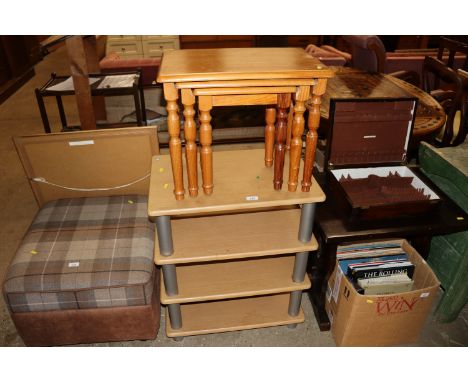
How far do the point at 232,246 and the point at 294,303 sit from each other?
0.70 meters

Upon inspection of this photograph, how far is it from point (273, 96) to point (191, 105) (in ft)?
1.26

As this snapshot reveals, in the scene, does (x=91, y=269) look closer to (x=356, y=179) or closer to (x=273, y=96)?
(x=273, y=96)

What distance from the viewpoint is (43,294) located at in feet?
7.26

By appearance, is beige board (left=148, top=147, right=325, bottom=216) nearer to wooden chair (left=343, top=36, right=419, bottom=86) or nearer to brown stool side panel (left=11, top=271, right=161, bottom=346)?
brown stool side panel (left=11, top=271, right=161, bottom=346)

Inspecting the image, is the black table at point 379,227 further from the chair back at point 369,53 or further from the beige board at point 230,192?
the chair back at point 369,53

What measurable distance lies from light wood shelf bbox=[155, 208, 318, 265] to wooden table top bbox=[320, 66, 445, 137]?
4.85ft

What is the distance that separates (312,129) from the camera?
6.12 feet

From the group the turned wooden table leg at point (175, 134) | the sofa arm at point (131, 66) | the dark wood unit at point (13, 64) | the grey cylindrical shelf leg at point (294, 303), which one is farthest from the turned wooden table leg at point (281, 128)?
the dark wood unit at point (13, 64)

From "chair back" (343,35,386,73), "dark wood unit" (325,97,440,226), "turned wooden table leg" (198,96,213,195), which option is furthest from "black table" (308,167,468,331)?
"chair back" (343,35,386,73)

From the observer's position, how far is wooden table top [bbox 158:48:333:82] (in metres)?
1.58

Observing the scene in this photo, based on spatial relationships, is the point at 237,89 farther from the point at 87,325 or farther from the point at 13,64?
the point at 13,64

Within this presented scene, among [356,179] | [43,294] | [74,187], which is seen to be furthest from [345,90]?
[43,294]

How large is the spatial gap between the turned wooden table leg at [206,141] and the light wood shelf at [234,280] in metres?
0.70

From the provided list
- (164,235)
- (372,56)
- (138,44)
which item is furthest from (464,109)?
(138,44)
